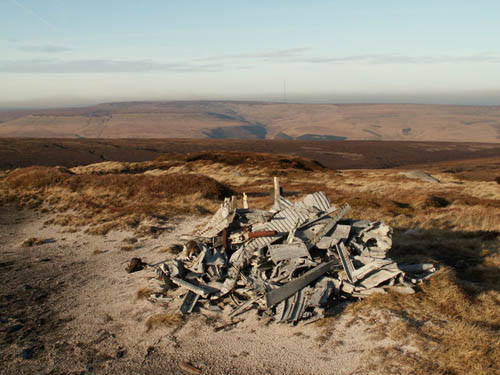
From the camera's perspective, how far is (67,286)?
1151 centimetres

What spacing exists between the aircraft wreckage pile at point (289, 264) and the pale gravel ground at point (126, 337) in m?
0.62

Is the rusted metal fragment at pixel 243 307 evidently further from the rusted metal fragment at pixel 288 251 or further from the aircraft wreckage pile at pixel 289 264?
the rusted metal fragment at pixel 288 251

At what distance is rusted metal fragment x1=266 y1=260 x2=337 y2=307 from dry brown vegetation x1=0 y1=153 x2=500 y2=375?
1079 mm

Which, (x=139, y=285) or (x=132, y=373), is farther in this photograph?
(x=139, y=285)

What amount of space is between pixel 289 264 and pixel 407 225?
9.25 m

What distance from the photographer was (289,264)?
997 centimetres

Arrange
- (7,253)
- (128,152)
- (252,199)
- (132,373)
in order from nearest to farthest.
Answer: (132,373) → (7,253) → (252,199) → (128,152)

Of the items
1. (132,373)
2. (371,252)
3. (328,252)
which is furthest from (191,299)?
(371,252)

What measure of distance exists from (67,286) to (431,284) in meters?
10.4

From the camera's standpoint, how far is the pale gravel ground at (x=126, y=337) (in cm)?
725

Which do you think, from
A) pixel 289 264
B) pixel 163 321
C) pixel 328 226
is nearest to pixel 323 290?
pixel 289 264

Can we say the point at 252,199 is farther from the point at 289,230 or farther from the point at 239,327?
the point at 239,327

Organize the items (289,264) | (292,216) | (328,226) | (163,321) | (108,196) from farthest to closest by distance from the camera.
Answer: (108,196), (292,216), (328,226), (289,264), (163,321)

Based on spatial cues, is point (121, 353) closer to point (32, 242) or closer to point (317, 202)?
point (317, 202)
